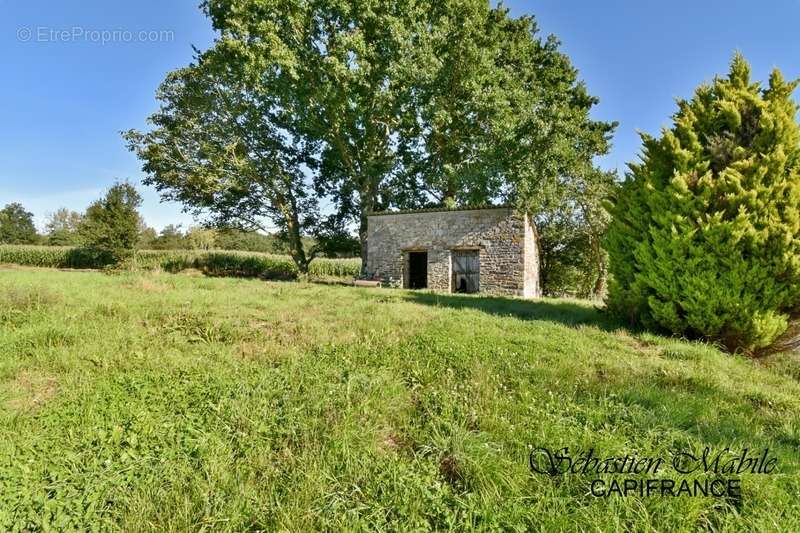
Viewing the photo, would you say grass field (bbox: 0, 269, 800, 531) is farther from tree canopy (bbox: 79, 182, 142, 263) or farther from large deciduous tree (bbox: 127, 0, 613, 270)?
tree canopy (bbox: 79, 182, 142, 263)

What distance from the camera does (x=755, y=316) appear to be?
5.91 m

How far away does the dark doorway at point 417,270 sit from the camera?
16750 millimetres

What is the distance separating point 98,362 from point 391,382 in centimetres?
327

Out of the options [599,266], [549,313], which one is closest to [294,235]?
[549,313]

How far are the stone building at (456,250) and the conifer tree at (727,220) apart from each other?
7.67m

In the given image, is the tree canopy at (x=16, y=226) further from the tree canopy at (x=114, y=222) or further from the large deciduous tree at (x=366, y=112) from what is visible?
the large deciduous tree at (x=366, y=112)

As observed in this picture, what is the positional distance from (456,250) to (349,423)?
42.9ft

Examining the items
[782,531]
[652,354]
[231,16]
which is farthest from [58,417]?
[231,16]

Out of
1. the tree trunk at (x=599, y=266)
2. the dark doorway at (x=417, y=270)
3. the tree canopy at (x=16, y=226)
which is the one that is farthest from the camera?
the tree canopy at (x=16, y=226)

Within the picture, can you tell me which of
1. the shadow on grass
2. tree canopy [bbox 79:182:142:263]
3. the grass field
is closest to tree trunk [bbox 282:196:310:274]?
tree canopy [bbox 79:182:142:263]

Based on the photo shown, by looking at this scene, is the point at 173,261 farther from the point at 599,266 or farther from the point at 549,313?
the point at 599,266

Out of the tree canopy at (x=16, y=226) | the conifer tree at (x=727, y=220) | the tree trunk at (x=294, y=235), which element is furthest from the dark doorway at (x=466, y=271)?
the tree canopy at (x=16, y=226)

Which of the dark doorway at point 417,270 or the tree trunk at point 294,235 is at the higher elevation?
the tree trunk at point 294,235

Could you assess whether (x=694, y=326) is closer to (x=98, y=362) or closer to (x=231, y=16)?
(x=98, y=362)
